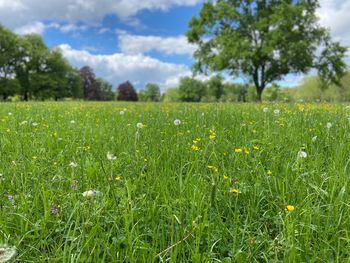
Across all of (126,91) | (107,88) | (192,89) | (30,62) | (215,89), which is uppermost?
(30,62)

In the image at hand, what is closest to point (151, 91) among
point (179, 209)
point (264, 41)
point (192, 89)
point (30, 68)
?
point (192, 89)

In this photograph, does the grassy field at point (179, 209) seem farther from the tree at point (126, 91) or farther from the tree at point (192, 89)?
the tree at point (192, 89)

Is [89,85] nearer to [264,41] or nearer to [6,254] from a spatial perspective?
[264,41]

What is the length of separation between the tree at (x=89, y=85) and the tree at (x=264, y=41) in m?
69.7

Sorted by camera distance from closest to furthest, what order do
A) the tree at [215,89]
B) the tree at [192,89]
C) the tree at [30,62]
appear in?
the tree at [30,62]
the tree at [215,89]
the tree at [192,89]

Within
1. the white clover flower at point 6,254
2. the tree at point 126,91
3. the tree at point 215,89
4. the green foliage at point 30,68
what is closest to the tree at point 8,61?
the green foliage at point 30,68

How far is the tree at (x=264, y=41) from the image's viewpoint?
1300 inches

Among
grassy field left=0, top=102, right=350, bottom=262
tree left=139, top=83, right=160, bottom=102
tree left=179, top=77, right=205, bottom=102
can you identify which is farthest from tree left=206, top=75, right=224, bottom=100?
grassy field left=0, top=102, right=350, bottom=262

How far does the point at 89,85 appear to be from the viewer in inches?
4058

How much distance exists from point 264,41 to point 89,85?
257 feet

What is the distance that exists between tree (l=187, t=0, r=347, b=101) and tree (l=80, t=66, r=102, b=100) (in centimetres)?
6972

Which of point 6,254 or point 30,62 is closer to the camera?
point 6,254

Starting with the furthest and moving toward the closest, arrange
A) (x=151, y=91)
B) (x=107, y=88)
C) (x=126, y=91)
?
(x=151, y=91) < (x=107, y=88) < (x=126, y=91)

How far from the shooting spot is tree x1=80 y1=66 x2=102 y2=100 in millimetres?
101875
